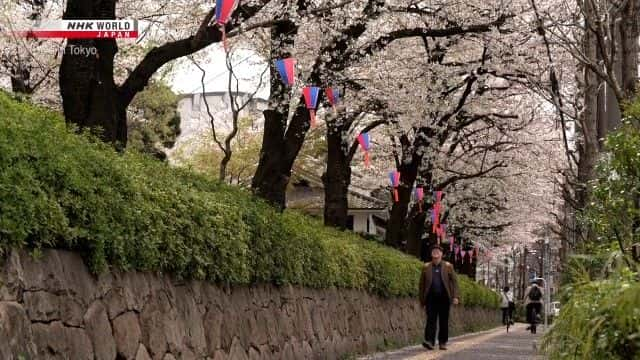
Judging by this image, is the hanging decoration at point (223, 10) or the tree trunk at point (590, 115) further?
the tree trunk at point (590, 115)

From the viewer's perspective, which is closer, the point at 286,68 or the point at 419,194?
the point at 286,68

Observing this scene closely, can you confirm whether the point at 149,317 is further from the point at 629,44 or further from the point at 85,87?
the point at 629,44

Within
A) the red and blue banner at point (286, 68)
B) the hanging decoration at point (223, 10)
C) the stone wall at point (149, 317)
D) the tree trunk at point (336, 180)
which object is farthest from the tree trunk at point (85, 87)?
the tree trunk at point (336, 180)

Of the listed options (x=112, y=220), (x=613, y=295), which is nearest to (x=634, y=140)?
(x=613, y=295)

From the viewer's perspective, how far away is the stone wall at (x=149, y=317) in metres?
6.06

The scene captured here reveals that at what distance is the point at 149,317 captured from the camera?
8.31m

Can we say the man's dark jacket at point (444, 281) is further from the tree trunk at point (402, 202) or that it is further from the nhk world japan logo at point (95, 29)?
the tree trunk at point (402, 202)

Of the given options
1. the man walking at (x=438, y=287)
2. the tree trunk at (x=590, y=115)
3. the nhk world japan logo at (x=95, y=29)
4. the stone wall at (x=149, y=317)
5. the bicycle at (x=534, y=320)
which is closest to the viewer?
the stone wall at (x=149, y=317)

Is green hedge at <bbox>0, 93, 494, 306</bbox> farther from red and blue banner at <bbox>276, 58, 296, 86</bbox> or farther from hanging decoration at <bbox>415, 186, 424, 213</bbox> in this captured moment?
hanging decoration at <bbox>415, 186, 424, 213</bbox>

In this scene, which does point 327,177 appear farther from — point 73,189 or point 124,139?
point 73,189

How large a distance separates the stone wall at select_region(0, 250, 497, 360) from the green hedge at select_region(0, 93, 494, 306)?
163 millimetres

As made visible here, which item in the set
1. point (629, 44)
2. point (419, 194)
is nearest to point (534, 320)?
point (419, 194)

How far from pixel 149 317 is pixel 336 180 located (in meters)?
14.5

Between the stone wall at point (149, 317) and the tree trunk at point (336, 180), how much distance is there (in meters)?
6.34
